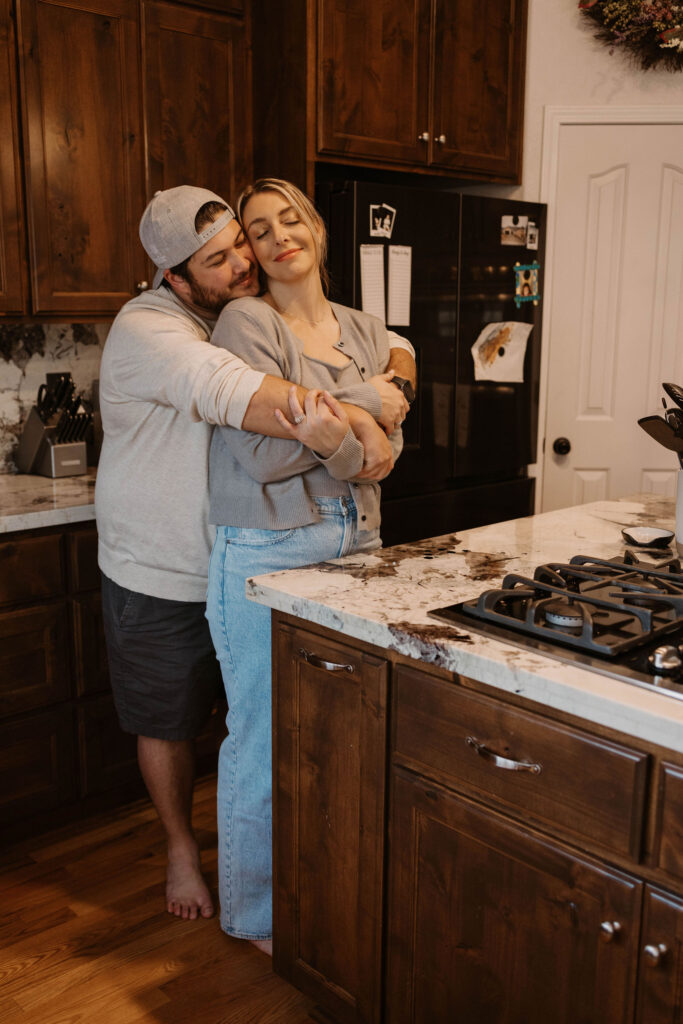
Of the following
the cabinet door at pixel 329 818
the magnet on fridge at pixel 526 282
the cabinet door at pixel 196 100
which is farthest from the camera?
the magnet on fridge at pixel 526 282

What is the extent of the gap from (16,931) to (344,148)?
2239mm

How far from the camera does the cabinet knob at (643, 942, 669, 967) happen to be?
3.72 ft

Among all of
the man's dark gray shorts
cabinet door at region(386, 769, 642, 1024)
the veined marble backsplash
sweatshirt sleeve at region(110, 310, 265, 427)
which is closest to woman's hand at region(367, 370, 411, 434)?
sweatshirt sleeve at region(110, 310, 265, 427)

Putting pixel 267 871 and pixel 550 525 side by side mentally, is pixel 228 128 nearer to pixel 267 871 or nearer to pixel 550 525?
pixel 550 525

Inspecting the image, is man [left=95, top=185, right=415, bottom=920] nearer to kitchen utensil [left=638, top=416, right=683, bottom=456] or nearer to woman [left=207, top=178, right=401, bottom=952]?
woman [left=207, top=178, right=401, bottom=952]

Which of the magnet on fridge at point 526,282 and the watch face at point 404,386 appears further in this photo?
the magnet on fridge at point 526,282

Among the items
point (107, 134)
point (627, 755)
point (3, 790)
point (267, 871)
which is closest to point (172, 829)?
point (267, 871)

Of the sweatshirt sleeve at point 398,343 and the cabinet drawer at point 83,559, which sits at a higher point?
the sweatshirt sleeve at point 398,343

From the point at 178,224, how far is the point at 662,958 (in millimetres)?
1498

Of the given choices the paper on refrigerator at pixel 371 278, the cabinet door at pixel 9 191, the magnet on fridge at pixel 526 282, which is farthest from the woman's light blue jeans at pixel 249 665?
the magnet on fridge at pixel 526 282

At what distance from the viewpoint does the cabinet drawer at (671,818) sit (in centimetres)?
110

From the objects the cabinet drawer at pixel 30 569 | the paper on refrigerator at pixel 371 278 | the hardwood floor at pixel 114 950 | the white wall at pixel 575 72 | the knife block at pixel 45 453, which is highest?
the white wall at pixel 575 72

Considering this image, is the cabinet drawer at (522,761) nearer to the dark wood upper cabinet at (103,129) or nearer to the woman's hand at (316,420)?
the woman's hand at (316,420)

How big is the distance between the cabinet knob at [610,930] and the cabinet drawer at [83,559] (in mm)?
1646
